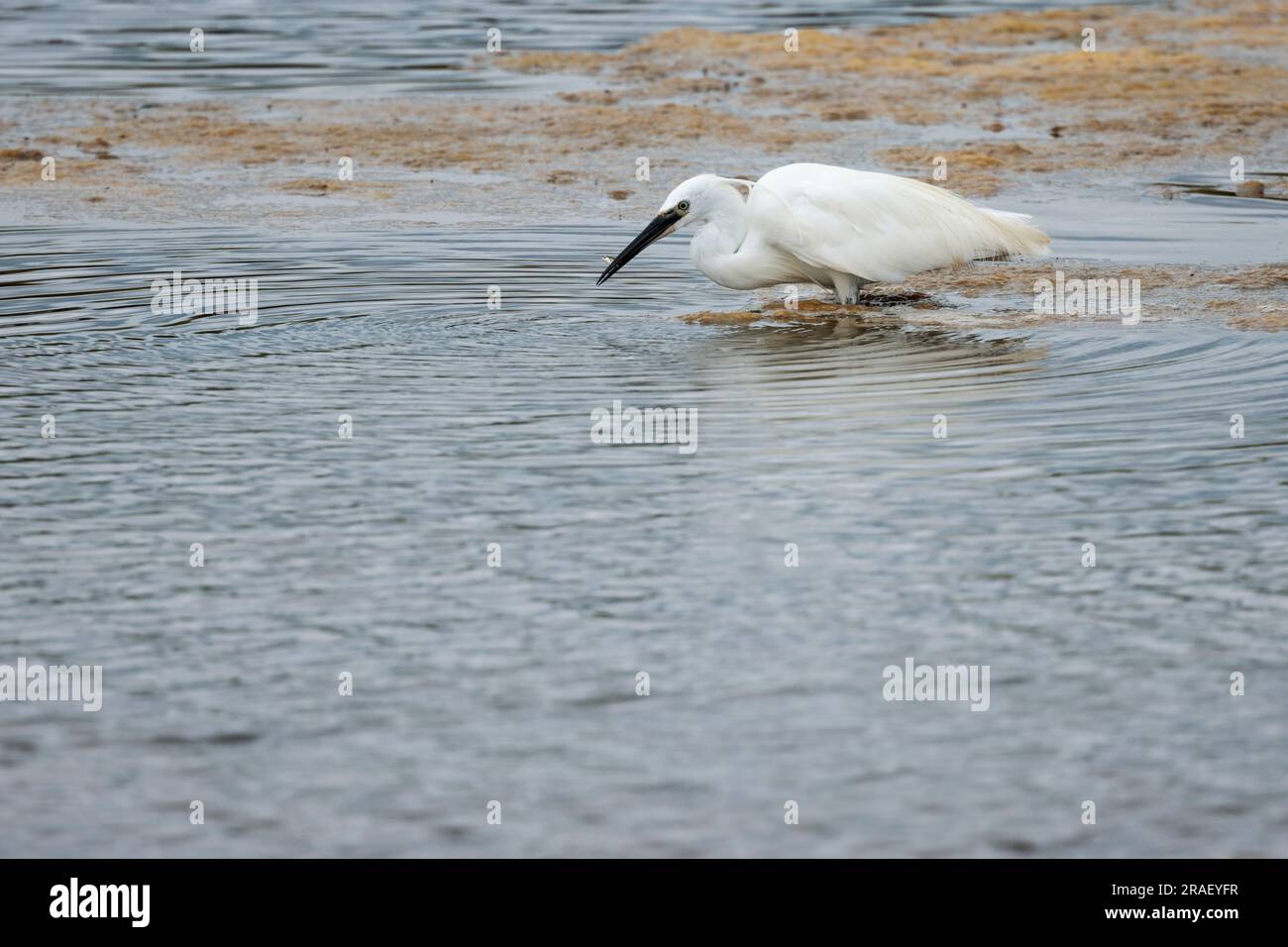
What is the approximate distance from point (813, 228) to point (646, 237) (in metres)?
0.90

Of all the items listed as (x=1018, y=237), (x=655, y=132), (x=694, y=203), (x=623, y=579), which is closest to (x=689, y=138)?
(x=655, y=132)

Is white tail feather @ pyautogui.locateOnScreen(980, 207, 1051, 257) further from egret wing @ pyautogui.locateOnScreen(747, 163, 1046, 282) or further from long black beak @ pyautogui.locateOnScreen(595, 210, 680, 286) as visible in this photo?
long black beak @ pyautogui.locateOnScreen(595, 210, 680, 286)

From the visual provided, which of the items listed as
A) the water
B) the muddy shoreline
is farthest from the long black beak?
the water

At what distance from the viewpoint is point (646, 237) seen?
1038 centimetres

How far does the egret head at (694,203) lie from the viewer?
401 inches

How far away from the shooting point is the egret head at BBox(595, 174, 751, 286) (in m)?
10.2

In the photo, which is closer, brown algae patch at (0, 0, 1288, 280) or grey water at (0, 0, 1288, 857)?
grey water at (0, 0, 1288, 857)

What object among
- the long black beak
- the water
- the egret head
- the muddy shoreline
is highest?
the water

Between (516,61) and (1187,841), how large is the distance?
1864 centimetres

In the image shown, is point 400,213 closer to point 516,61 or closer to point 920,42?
point 516,61

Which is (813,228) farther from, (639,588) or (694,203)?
(639,588)
